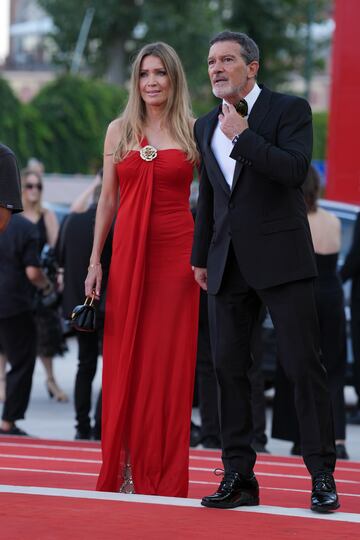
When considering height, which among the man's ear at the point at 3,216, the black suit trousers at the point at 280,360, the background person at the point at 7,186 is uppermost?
the background person at the point at 7,186

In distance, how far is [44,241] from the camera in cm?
1326

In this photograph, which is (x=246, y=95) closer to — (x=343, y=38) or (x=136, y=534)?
(x=136, y=534)

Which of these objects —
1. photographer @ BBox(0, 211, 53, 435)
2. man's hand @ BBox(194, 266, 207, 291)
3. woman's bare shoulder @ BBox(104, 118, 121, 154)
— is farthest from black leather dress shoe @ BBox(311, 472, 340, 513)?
photographer @ BBox(0, 211, 53, 435)

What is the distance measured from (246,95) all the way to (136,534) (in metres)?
1.86

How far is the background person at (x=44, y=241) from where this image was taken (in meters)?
13.2

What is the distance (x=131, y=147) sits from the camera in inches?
265

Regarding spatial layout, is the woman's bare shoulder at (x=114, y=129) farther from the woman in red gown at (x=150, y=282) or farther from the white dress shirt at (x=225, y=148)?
the white dress shirt at (x=225, y=148)

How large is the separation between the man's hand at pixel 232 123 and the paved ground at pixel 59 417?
471 cm

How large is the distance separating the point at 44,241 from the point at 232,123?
25.3 feet

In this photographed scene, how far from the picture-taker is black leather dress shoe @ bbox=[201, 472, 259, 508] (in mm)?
5723

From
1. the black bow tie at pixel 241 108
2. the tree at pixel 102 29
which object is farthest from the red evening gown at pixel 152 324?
the tree at pixel 102 29

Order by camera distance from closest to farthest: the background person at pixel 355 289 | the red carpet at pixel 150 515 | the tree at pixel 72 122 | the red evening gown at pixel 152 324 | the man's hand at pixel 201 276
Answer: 1. the red carpet at pixel 150 515
2. the man's hand at pixel 201 276
3. the red evening gown at pixel 152 324
4. the background person at pixel 355 289
5. the tree at pixel 72 122

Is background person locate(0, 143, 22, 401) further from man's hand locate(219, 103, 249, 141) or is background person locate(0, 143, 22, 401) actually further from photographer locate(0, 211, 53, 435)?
photographer locate(0, 211, 53, 435)

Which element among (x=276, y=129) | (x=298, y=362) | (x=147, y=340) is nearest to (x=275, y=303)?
(x=298, y=362)
